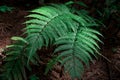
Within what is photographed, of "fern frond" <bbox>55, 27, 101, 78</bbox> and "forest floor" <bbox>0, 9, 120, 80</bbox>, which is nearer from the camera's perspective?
"fern frond" <bbox>55, 27, 101, 78</bbox>

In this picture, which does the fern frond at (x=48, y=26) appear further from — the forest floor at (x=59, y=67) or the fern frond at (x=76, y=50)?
the forest floor at (x=59, y=67)

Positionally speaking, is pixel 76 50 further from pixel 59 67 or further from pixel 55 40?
pixel 59 67

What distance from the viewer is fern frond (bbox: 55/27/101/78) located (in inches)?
90.8

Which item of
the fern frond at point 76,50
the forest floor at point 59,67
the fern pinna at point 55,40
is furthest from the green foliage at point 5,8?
the fern frond at point 76,50

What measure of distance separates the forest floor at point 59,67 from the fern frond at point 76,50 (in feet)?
1.71

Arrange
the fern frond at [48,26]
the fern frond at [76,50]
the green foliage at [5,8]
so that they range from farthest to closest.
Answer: the green foliage at [5,8] < the fern frond at [48,26] < the fern frond at [76,50]

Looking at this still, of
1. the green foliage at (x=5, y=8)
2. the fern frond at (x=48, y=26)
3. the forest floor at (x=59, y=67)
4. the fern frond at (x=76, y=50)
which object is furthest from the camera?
the green foliage at (x=5, y=8)

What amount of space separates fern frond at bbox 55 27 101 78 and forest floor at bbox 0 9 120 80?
0.52 m

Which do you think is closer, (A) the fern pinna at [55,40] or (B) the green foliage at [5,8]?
(A) the fern pinna at [55,40]

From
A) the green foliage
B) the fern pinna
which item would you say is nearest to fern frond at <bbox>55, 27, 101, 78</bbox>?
the fern pinna

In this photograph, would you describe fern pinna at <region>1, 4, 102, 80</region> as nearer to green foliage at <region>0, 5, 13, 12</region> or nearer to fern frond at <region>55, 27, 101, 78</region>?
fern frond at <region>55, 27, 101, 78</region>

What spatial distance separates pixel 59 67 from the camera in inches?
118

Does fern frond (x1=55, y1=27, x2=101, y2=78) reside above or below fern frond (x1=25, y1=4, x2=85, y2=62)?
below

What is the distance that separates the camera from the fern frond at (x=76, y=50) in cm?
231
